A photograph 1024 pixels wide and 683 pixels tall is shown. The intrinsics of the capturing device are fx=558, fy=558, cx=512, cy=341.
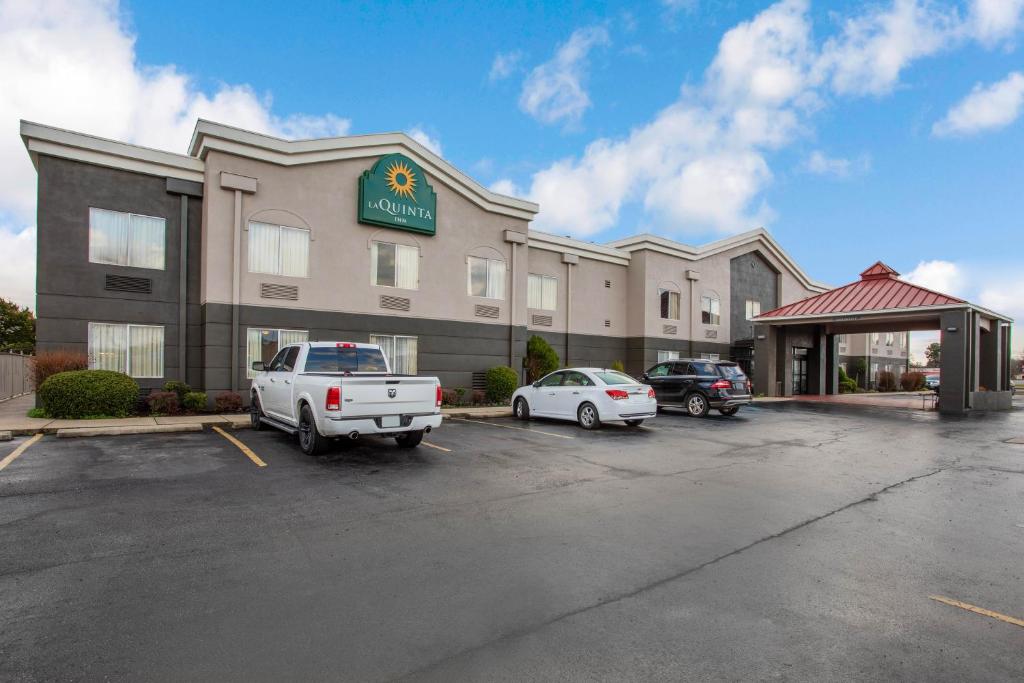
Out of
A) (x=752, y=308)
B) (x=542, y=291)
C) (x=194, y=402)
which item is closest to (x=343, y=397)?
(x=194, y=402)

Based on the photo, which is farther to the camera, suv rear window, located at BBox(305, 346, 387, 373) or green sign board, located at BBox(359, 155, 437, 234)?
green sign board, located at BBox(359, 155, 437, 234)

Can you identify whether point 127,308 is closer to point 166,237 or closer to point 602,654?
point 166,237

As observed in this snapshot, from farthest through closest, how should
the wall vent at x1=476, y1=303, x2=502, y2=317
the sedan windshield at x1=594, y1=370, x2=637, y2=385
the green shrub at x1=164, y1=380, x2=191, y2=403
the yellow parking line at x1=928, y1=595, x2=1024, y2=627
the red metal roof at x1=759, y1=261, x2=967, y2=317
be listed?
the red metal roof at x1=759, y1=261, x2=967, y2=317 → the wall vent at x1=476, y1=303, x2=502, y2=317 → the green shrub at x1=164, y1=380, x2=191, y2=403 → the sedan windshield at x1=594, y1=370, x2=637, y2=385 → the yellow parking line at x1=928, y1=595, x2=1024, y2=627

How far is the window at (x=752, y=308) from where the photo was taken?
106ft

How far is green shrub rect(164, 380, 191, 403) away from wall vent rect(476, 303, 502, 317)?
9.63 metres

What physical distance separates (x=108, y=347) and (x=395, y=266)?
27.2ft

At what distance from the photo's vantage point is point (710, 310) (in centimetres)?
3009

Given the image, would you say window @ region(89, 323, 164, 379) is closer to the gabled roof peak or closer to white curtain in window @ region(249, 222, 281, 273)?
white curtain in window @ region(249, 222, 281, 273)

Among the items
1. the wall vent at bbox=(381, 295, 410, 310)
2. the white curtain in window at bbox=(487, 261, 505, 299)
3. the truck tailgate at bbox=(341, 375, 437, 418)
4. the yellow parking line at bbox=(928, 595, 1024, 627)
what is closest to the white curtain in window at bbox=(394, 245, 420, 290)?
the wall vent at bbox=(381, 295, 410, 310)

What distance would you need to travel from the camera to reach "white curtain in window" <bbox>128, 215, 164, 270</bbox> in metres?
15.3

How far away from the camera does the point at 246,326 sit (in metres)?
15.8

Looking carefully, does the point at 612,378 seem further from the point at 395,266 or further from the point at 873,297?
the point at 873,297

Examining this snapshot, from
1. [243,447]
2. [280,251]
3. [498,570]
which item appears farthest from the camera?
[280,251]

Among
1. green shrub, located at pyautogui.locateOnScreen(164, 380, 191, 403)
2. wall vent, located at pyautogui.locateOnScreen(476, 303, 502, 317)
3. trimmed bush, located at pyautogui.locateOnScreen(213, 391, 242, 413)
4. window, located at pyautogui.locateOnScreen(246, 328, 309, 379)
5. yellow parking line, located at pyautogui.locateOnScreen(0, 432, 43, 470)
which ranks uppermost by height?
wall vent, located at pyautogui.locateOnScreen(476, 303, 502, 317)
